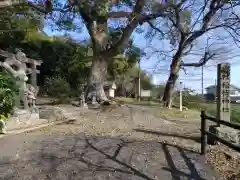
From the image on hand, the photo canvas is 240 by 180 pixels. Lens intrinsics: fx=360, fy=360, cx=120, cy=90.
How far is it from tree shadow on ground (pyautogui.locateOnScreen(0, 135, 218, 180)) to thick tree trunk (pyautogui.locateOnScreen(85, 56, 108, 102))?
943 centimetres

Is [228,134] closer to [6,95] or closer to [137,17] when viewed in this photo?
[6,95]

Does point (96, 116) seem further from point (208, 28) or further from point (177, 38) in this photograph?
point (177, 38)

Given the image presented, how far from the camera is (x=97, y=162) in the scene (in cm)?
766

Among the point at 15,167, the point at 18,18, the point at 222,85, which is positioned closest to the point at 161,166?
the point at 15,167

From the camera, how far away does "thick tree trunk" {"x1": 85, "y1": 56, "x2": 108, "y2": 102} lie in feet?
63.1

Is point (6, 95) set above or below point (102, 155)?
above

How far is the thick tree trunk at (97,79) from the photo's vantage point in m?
19.2

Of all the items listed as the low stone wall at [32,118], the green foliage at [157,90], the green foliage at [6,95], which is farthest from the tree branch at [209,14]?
the green foliage at [157,90]

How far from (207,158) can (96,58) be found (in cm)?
1177

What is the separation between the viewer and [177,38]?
26.1 meters

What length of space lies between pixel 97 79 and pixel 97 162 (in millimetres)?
12096

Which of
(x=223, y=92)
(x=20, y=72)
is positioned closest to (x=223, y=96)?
(x=223, y=92)

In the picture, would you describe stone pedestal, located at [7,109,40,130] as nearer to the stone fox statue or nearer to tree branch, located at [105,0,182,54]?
the stone fox statue

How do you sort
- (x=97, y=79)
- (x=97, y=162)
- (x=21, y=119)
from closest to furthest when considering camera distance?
(x=97, y=162) → (x=21, y=119) → (x=97, y=79)
